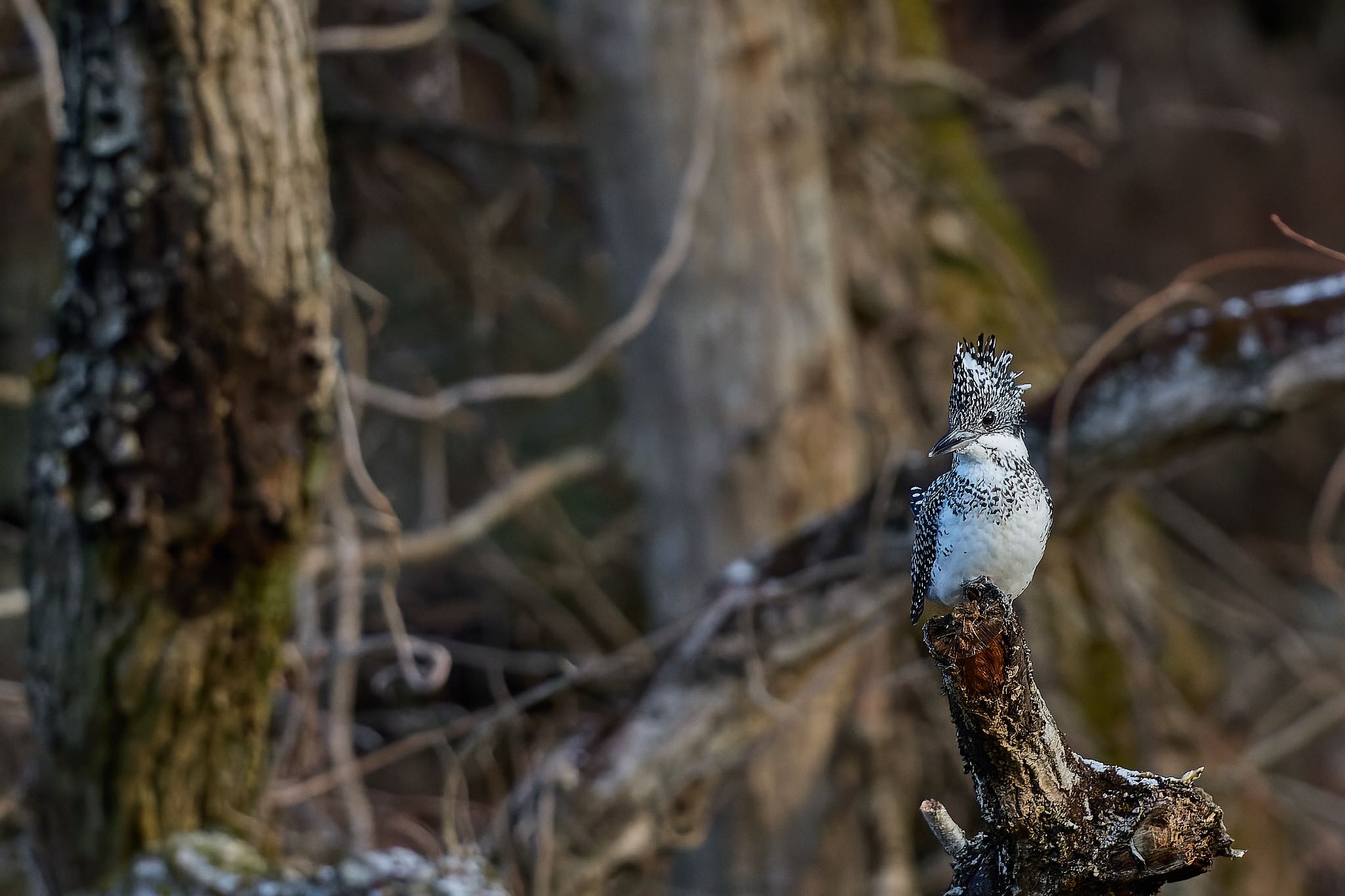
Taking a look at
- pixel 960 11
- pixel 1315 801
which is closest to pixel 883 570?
pixel 1315 801

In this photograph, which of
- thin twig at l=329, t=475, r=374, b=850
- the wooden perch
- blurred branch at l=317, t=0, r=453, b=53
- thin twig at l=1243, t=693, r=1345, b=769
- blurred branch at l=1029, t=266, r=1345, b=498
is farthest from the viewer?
thin twig at l=1243, t=693, r=1345, b=769

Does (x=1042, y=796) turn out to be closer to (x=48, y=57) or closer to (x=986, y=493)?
(x=986, y=493)

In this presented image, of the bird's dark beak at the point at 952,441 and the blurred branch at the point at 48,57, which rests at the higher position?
the blurred branch at the point at 48,57

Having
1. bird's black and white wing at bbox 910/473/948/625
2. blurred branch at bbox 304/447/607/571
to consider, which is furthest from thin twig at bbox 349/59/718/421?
bird's black and white wing at bbox 910/473/948/625

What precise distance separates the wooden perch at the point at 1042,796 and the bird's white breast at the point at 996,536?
0.24ft

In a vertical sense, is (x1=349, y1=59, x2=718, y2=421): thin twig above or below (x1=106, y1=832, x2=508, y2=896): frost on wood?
above

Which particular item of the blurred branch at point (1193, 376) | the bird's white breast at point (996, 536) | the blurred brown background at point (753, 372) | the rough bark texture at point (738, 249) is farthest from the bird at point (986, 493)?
the rough bark texture at point (738, 249)

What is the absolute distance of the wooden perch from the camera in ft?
3.96

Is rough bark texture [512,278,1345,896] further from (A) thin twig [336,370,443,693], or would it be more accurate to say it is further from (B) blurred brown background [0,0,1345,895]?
(A) thin twig [336,370,443,693]

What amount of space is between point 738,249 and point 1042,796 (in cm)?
295

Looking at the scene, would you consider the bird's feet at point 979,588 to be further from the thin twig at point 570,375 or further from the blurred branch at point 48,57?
the blurred branch at point 48,57

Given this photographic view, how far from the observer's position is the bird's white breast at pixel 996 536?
1367 mm

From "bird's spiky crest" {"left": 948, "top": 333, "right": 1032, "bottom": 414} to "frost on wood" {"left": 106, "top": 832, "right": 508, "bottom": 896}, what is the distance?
151cm

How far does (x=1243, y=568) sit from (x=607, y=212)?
122 inches
